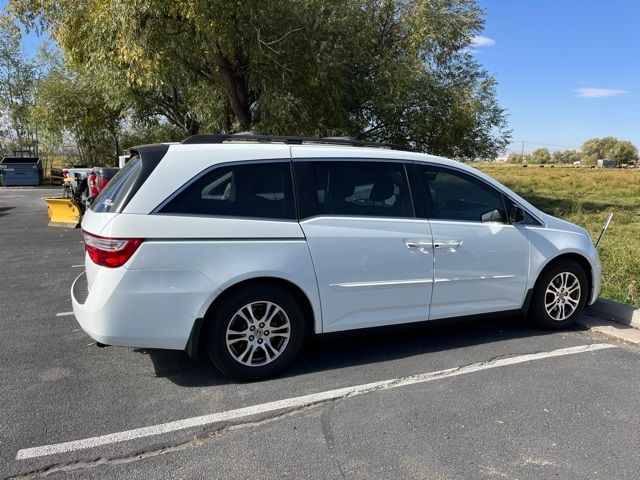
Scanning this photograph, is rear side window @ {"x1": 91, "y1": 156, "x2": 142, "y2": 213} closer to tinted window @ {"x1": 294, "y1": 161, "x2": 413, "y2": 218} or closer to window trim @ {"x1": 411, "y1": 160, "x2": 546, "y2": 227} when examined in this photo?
tinted window @ {"x1": 294, "y1": 161, "x2": 413, "y2": 218}

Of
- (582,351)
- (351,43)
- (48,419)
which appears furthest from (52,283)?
(351,43)

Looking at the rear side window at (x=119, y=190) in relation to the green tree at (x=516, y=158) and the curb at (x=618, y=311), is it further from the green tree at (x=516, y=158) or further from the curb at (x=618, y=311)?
the green tree at (x=516, y=158)

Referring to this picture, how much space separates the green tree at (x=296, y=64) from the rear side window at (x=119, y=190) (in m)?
6.61

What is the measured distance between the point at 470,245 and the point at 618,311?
216 cm

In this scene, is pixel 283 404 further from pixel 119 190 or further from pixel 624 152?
pixel 624 152

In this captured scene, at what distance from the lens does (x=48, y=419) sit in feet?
11.2

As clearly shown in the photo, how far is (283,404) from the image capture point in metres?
3.68

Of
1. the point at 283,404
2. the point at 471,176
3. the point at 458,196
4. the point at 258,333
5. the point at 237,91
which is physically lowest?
the point at 283,404

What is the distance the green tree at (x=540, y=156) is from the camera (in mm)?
162400

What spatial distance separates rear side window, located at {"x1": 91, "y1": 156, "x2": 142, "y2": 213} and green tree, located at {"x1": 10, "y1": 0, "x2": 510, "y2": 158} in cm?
661

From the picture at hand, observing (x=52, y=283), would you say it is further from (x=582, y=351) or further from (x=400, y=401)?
(x=582, y=351)

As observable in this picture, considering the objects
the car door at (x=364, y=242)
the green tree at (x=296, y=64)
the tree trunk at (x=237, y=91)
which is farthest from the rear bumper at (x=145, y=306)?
the tree trunk at (x=237, y=91)

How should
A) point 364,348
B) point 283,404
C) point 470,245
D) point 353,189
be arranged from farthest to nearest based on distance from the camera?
point 364,348 → point 470,245 → point 353,189 → point 283,404

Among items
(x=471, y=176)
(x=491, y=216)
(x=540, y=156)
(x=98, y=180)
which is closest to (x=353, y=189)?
(x=471, y=176)
